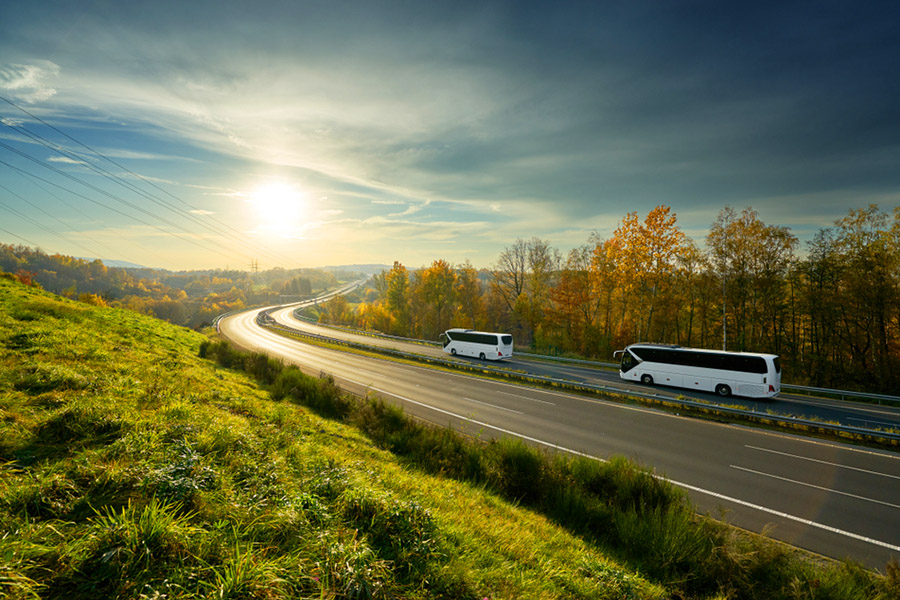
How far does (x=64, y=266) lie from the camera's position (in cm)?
10569

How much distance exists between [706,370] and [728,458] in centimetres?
1155

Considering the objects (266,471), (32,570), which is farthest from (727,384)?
(32,570)

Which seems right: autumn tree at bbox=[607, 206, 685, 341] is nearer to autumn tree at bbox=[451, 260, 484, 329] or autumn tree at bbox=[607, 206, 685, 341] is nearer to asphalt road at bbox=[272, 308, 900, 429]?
asphalt road at bbox=[272, 308, 900, 429]

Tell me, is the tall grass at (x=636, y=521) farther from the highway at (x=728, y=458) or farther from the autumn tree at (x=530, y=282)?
the autumn tree at (x=530, y=282)

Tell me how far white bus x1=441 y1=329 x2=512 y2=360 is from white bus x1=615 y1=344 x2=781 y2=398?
1231 cm

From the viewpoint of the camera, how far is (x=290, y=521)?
13.8ft

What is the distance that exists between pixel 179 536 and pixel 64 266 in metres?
156

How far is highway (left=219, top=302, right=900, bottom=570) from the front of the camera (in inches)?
359

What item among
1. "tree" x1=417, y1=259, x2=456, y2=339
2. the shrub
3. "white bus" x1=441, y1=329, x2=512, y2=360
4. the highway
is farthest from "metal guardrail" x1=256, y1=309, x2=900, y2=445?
"tree" x1=417, y1=259, x2=456, y2=339

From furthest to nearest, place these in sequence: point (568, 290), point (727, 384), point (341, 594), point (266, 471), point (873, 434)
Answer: point (568, 290) → point (727, 384) → point (873, 434) → point (266, 471) → point (341, 594)

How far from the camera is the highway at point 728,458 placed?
912 centimetres

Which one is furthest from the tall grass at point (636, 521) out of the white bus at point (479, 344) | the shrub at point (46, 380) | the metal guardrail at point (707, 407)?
the white bus at point (479, 344)

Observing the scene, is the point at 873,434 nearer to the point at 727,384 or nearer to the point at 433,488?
the point at 727,384

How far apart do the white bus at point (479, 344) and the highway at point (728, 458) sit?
11630 millimetres
